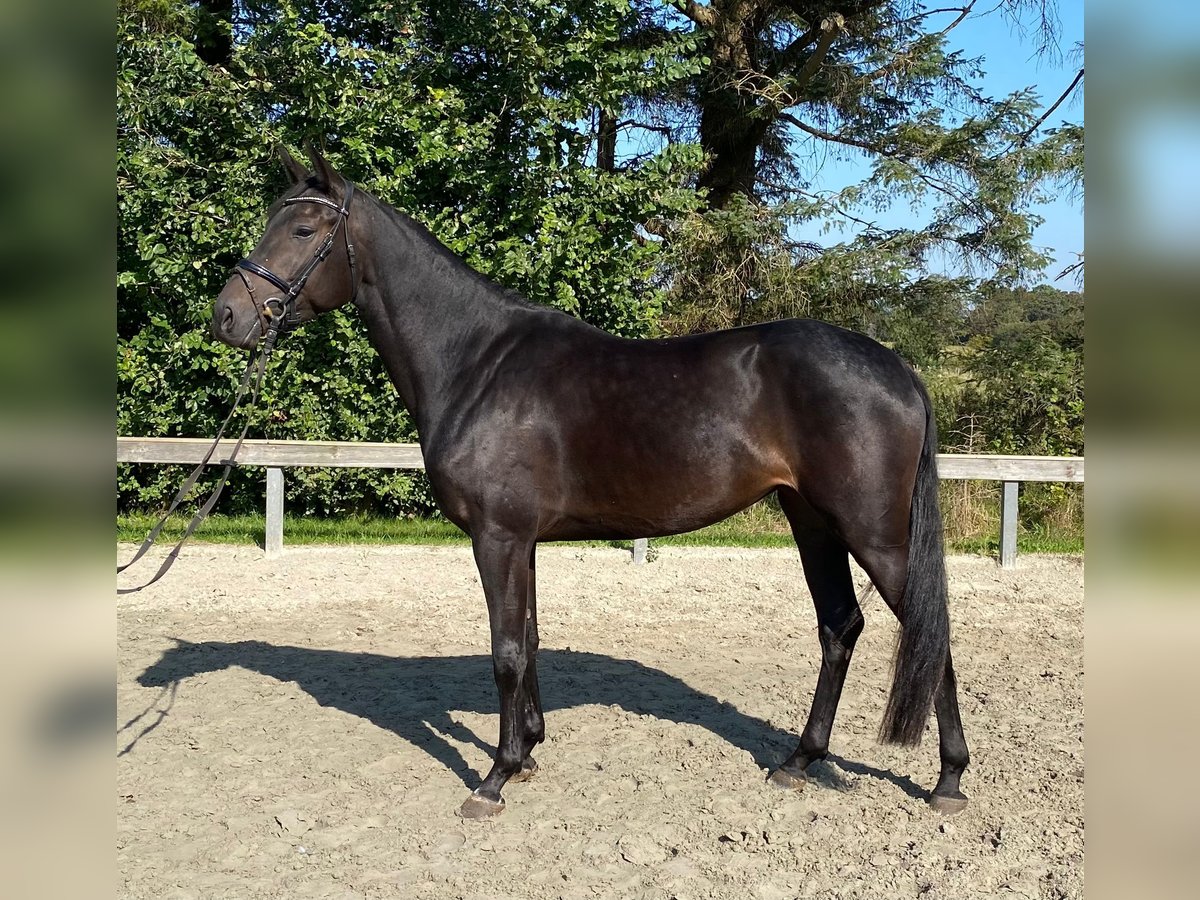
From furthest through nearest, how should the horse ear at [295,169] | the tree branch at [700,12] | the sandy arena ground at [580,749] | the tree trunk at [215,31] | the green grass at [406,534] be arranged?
the tree branch at [700,12], the tree trunk at [215,31], the green grass at [406,534], the horse ear at [295,169], the sandy arena ground at [580,749]

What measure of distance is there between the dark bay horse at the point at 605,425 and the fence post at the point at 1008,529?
4249 mm

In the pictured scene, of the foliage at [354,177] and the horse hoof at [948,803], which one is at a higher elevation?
the foliage at [354,177]

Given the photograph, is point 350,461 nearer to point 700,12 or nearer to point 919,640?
point 919,640

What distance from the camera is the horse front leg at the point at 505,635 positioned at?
3455 mm

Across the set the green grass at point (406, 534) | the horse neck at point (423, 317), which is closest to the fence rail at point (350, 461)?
the green grass at point (406, 534)

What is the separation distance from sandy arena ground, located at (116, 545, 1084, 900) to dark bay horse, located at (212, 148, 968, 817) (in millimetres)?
295

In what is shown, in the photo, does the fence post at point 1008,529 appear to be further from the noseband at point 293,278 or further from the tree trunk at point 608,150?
the tree trunk at point 608,150

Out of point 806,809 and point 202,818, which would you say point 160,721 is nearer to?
point 202,818

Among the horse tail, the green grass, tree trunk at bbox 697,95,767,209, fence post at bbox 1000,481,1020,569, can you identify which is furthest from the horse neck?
tree trunk at bbox 697,95,767,209

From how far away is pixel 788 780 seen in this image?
142 inches

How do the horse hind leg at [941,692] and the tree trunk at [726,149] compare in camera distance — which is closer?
the horse hind leg at [941,692]

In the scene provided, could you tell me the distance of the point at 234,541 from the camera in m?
7.79
